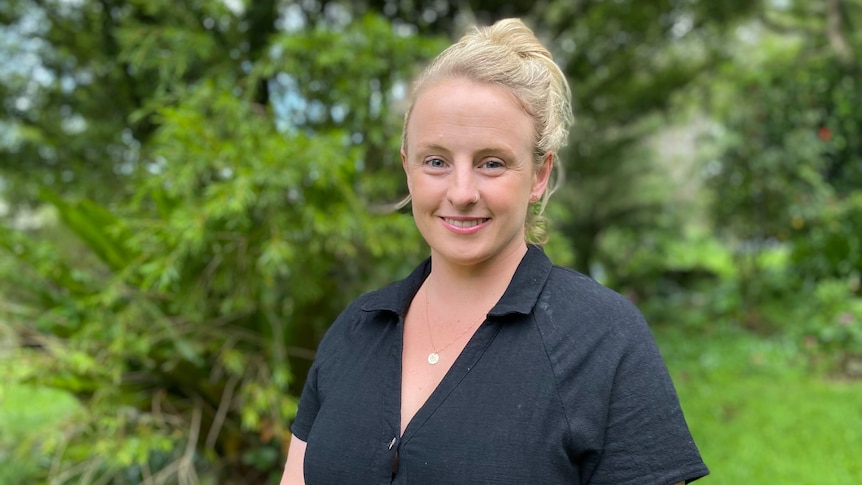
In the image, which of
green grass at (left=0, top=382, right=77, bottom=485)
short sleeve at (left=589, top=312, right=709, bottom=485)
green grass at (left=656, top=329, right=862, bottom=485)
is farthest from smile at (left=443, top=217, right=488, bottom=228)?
green grass at (left=656, top=329, right=862, bottom=485)

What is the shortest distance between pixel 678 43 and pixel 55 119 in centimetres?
514

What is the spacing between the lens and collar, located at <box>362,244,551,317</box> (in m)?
1.38

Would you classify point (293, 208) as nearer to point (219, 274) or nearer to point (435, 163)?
point (219, 274)

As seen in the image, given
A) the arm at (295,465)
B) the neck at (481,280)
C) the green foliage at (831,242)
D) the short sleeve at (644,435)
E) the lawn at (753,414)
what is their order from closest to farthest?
the short sleeve at (644,435) → the neck at (481,280) → the arm at (295,465) → the lawn at (753,414) → the green foliage at (831,242)

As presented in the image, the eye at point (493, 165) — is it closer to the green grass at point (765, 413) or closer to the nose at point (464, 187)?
the nose at point (464, 187)

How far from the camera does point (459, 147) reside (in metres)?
1.36

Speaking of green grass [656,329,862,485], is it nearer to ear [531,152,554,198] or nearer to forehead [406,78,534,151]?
ear [531,152,554,198]

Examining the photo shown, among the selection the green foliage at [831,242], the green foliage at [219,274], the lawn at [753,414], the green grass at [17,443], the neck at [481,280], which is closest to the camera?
the neck at [481,280]

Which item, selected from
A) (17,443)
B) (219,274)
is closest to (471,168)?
(219,274)

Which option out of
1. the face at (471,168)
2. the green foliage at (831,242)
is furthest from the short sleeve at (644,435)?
the green foliage at (831,242)

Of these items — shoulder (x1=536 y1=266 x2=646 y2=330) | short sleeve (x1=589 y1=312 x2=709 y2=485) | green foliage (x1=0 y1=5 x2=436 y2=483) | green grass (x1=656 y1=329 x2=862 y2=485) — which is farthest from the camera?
green grass (x1=656 y1=329 x2=862 y2=485)

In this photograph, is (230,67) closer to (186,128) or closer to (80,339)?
(186,128)

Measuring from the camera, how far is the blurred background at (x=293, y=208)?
3348 millimetres

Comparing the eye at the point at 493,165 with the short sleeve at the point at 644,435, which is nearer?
the short sleeve at the point at 644,435
